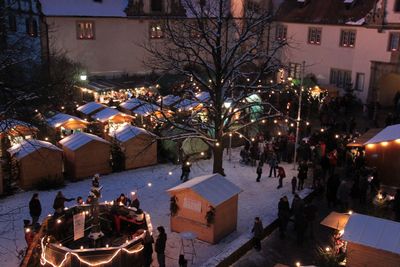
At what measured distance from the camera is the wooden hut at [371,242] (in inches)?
486

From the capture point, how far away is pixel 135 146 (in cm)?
2238

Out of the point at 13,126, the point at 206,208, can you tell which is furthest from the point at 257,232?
the point at 13,126

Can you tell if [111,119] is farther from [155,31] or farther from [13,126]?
[155,31]

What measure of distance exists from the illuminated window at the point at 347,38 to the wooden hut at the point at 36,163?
22.4 m

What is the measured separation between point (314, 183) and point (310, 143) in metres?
4.10

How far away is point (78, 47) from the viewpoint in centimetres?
3541

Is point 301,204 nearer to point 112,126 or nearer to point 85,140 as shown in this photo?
point 85,140

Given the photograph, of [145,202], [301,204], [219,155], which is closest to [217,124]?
[219,155]

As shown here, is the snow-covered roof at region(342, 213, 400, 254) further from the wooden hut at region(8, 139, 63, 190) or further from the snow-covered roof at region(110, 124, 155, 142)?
the wooden hut at region(8, 139, 63, 190)

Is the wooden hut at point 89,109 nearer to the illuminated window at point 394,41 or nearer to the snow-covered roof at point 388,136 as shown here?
the snow-covered roof at point 388,136

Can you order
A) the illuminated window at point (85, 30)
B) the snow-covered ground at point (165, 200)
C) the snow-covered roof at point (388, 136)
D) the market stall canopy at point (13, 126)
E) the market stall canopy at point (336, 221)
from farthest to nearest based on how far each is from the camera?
the illuminated window at point (85, 30)
the snow-covered roof at point (388, 136)
the snow-covered ground at point (165, 200)
the market stall canopy at point (336, 221)
the market stall canopy at point (13, 126)

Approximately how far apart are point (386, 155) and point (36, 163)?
14599 mm

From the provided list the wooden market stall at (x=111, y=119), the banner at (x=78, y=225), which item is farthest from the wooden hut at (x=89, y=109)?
the banner at (x=78, y=225)

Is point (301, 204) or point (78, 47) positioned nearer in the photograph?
point (301, 204)
